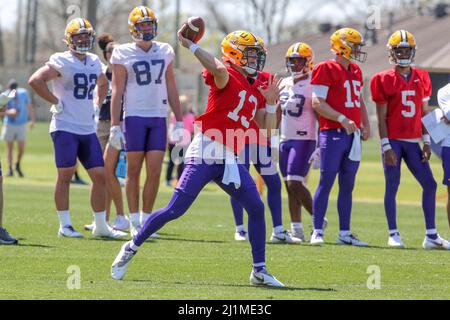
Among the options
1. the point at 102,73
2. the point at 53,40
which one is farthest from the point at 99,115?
the point at 53,40

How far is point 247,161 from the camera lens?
36.6 feet

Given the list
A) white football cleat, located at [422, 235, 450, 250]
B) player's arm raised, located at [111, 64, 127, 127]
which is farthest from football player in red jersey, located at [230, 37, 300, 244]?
player's arm raised, located at [111, 64, 127, 127]

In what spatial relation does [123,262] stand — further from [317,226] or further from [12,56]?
[12,56]

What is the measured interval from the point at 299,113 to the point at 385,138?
3.80 feet

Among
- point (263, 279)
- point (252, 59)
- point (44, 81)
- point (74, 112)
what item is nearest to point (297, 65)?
point (74, 112)

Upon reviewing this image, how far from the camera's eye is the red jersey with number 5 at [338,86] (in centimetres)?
1227

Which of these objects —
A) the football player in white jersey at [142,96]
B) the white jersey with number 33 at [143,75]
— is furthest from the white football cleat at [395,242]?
the white jersey with number 33 at [143,75]

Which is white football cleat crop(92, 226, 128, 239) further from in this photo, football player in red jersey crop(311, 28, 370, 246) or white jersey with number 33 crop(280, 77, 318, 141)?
white jersey with number 33 crop(280, 77, 318, 141)

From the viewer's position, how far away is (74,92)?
40.9 feet

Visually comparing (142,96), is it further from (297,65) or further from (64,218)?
(297,65)

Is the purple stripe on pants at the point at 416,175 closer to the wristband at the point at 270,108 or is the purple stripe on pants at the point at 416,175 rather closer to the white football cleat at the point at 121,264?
the wristband at the point at 270,108

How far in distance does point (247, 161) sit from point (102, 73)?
2.52 meters

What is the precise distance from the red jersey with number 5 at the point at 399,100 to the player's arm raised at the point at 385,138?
0.16ft

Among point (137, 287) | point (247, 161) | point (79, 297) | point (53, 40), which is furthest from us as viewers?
point (53, 40)
